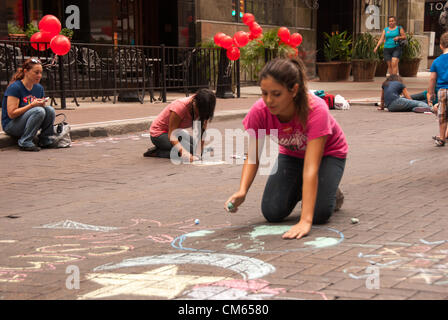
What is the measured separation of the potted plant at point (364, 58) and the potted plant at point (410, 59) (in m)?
2.16

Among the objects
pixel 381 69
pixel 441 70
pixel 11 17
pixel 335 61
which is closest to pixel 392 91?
pixel 441 70

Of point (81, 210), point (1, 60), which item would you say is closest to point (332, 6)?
point (1, 60)

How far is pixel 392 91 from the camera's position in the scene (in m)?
13.0

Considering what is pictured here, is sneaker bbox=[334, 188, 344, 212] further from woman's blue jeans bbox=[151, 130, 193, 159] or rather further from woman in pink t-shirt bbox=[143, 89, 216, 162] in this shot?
woman's blue jeans bbox=[151, 130, 193, 159]

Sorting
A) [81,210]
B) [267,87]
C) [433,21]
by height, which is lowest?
[81,210]

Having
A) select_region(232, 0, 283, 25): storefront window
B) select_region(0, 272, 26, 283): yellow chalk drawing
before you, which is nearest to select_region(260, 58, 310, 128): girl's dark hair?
select_region(0, 272, 26, 283): yellow chalk drawing

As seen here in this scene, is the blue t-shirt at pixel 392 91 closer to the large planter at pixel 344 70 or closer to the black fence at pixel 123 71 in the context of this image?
the black fence at pixel 123 71

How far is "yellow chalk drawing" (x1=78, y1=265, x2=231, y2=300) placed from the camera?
10.2ft

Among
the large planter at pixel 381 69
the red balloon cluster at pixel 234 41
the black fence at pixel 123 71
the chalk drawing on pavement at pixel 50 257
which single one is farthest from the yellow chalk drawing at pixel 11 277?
the large planter at pixel 381 69

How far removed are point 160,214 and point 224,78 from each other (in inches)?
445

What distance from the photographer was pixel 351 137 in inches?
372

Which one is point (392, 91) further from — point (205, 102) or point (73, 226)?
point (73, 226)

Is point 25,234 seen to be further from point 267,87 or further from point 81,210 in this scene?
point 267,87

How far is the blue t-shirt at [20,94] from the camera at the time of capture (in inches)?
332
